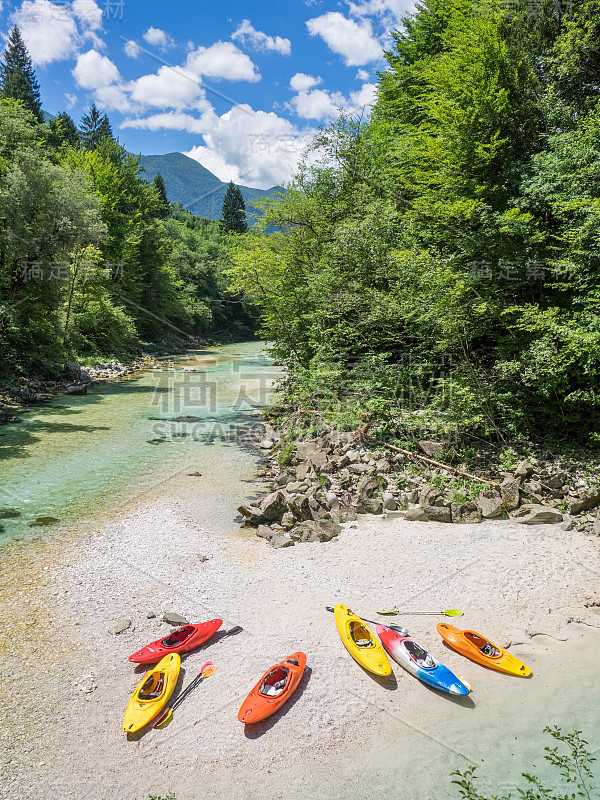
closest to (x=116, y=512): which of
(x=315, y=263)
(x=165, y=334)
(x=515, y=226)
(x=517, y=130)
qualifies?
(x=515, y=226)

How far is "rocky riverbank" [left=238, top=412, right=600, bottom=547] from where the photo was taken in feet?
23.7

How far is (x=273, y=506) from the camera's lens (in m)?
7.94

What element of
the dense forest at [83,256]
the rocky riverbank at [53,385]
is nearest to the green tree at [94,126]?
the dense forest at [83,256]

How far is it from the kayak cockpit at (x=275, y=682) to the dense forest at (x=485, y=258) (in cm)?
604

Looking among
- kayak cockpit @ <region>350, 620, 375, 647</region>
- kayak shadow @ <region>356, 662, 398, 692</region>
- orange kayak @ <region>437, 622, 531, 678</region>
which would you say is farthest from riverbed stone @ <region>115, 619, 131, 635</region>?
orange kayak @ <region>437, 622, 531, 678</region>

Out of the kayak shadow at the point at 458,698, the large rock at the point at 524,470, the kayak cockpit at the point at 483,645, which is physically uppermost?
the large rock at the point at 524,470

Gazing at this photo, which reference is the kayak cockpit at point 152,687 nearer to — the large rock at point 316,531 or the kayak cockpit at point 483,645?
the kayak cockpit at point 483,645

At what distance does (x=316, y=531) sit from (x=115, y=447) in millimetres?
7345

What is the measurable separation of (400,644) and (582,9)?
12.7m

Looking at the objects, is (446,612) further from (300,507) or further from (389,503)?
(300,507)

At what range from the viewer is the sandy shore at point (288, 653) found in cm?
348

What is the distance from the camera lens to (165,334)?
1537 inches

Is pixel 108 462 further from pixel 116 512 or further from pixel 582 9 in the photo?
pixel 582 9

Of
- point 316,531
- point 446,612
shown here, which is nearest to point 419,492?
point 316,531
